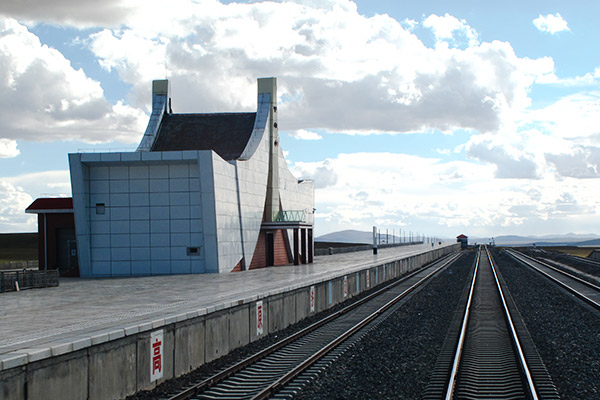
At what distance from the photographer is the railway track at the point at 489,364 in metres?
11.9

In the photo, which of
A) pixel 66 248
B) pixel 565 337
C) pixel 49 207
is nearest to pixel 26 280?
pixel 66 248

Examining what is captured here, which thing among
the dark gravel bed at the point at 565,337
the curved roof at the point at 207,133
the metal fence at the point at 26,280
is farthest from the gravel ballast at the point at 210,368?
A: the curved roof at the point at 207,133

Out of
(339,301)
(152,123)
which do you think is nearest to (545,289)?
(339,301)

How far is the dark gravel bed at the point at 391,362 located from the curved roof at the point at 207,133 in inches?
Answer: 1012

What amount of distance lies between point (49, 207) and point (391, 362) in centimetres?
2861

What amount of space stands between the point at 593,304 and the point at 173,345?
67.4ft

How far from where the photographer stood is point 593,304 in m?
27.3

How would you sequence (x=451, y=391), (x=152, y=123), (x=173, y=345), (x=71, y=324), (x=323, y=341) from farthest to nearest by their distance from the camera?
(x=152, y=123) < (x=323, y=341) < (x=71, y=324) < (x=173, y=345) < (x=451, y=391)

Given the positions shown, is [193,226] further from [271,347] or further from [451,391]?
[451,391]

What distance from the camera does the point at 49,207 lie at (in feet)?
123

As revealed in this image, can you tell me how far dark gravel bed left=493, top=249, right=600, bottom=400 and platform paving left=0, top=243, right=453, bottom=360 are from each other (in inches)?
312

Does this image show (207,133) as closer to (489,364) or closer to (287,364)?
(287,364)

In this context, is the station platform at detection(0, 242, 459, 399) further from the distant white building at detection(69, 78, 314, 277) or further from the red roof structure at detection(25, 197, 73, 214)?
the red roof structure at detection(25, 197, 73, 214)

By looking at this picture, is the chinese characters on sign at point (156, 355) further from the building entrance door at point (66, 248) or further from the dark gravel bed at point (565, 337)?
the building entrance door at point (66, 248)
